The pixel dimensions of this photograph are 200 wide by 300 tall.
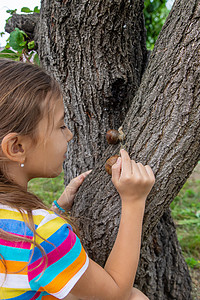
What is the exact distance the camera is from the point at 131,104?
1589mm

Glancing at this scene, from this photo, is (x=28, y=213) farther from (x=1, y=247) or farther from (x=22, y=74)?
(x=22, y=74)

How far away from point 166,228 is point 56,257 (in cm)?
125

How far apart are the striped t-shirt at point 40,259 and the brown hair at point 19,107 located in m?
0.07

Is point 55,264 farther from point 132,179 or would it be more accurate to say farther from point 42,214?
point 132,179

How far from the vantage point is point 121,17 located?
1.70m

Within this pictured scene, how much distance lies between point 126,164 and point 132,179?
0.34ft

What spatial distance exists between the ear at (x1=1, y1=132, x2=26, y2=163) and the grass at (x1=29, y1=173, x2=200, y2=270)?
2.25 meters

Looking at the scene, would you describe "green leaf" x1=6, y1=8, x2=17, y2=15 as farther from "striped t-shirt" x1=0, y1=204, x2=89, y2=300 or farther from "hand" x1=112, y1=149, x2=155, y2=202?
"striped t-shirt" x1=0, y1=204, x2=89, y2=300

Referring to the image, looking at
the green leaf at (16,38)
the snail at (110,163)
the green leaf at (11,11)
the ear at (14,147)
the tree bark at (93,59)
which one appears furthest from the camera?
the green leaf at (11,11)

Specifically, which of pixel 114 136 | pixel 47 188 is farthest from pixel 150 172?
pixel 47 188

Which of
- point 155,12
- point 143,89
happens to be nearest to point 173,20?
point 143,89

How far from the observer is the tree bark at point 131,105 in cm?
131

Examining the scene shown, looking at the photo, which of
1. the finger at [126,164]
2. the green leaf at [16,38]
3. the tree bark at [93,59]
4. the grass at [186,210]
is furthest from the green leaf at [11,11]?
the grass at [186,210]

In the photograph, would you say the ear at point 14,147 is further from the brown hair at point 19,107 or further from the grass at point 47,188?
the grass at point 47,188
